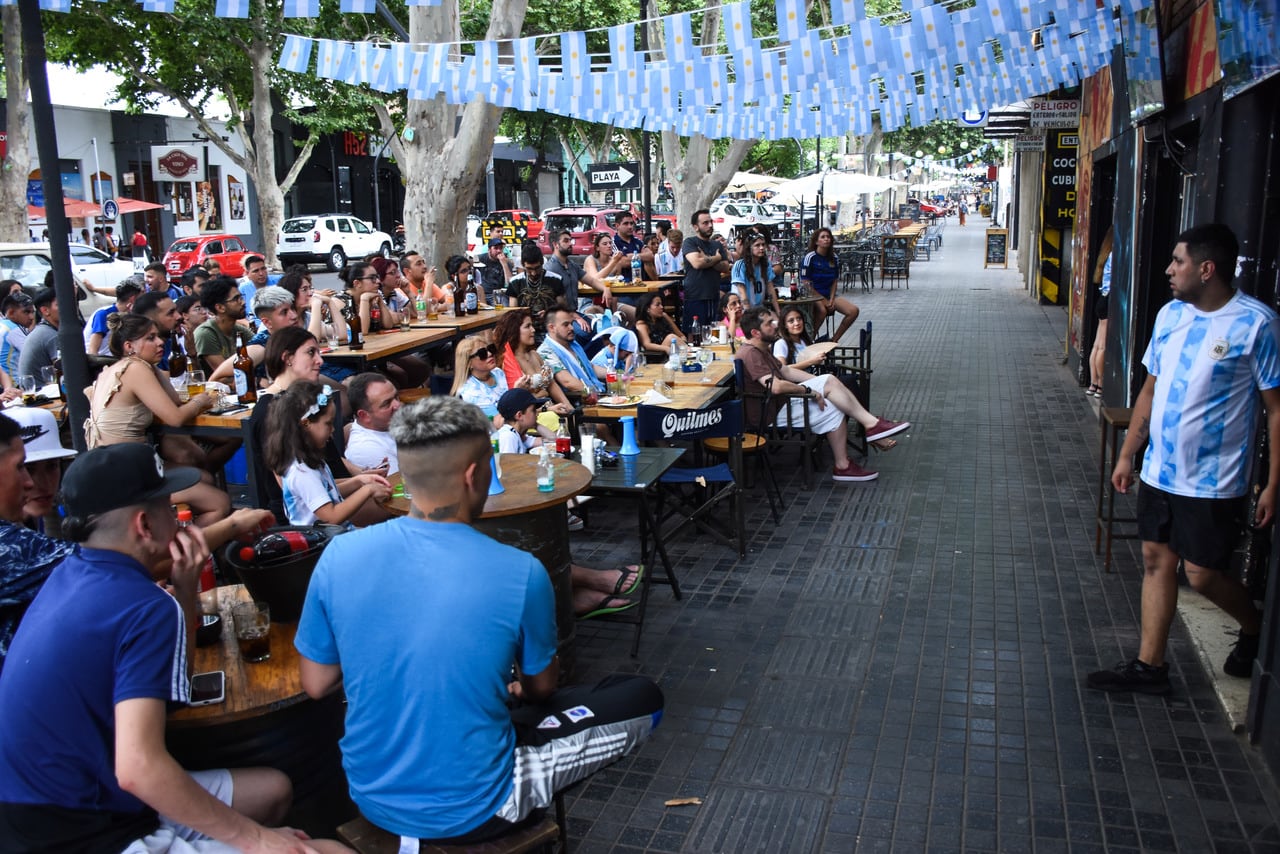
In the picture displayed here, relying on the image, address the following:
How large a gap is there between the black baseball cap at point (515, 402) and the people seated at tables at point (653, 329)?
405cm

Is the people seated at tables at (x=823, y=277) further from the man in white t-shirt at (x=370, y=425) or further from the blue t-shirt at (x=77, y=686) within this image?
the blue t-shirt at (x=77, y=686)

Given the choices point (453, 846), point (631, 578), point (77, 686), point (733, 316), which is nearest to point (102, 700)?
point (77, 686)

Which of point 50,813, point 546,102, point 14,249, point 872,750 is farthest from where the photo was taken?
point 14,249

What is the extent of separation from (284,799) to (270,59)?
2461 centimetres

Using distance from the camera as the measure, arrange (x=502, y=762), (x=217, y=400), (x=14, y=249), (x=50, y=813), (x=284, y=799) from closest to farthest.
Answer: (x=50, y=813) → (x=502, y=762) → (x=284, y=799) → (x=217, y=400) → (x=14, y=249)

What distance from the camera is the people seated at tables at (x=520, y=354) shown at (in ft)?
23.6

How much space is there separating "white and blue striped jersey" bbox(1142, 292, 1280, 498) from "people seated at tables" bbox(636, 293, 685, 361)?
589cm

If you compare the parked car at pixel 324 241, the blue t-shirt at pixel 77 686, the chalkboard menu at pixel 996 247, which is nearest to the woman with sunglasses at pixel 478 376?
the blue t-shirt at pixel 77 686

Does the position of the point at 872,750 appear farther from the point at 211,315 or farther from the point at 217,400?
the point at 211,315

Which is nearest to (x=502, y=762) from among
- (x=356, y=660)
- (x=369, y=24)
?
(x=356, y=660)

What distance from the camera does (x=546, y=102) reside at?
9.27 meters

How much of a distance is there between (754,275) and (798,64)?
556 centimetres

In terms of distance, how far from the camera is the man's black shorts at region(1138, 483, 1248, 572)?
13.8 ft

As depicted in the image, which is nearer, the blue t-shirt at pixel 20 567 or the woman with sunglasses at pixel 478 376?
the blue t-shirt at pixel 20 567
